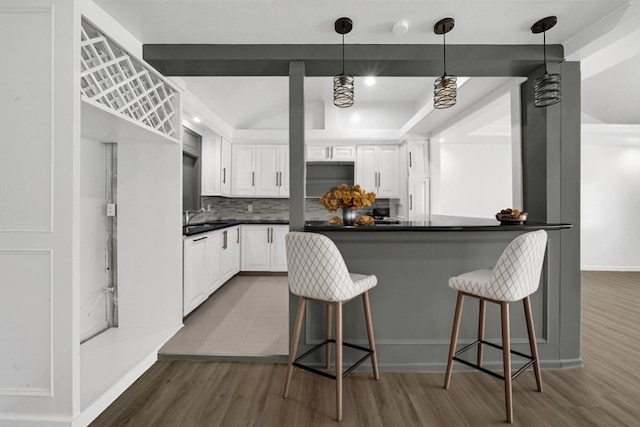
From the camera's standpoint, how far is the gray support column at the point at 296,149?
2.41 m

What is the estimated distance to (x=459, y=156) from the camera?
649 cm

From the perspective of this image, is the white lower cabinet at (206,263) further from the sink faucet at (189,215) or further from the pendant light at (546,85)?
the pendant light at (546,85)

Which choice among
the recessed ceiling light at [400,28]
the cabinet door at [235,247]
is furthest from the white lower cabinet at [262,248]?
the recessed ceiling light at [400,28]

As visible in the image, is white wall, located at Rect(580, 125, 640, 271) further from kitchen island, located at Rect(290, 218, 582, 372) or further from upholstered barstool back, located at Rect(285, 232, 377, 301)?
upholstered barstool back, located at Rect(285, 232, 377, 301)

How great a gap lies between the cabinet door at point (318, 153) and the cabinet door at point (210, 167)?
4.86 ft

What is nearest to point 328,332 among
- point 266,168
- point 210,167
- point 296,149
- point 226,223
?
point 296,149

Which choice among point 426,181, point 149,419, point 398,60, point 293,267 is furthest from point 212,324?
point 426,181

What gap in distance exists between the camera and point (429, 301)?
95.6 inches

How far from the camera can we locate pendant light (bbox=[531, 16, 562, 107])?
83.5 inches

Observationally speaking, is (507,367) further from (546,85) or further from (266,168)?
(266,168)

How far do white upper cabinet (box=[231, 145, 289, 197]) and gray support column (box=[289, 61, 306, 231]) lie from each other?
3181mm

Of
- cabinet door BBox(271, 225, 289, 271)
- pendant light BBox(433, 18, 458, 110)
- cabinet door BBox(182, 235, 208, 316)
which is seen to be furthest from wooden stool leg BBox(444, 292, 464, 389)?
cabinet door BBox(271, 225, 289, 271)
